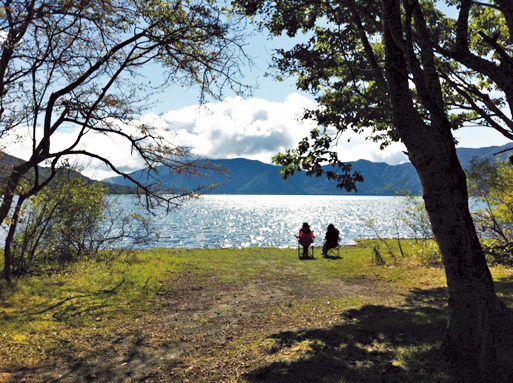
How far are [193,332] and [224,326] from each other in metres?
0.80

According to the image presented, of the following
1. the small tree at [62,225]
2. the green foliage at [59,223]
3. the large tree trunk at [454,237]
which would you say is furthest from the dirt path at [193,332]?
the green foliage at [59,223]

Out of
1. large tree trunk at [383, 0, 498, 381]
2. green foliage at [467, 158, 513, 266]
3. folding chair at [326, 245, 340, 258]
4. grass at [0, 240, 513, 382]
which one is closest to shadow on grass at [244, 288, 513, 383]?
grass at [0, 240, 513, 382]

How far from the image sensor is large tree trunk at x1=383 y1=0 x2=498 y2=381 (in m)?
4.61

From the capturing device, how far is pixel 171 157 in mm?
9828

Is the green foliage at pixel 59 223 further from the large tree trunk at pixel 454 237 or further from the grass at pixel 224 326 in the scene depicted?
the large tree trunk at pixel 454 237

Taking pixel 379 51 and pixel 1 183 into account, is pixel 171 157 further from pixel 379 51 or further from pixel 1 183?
pixel 379 51

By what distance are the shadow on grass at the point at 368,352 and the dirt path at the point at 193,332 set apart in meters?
0.76

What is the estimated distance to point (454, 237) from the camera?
15.3 feet

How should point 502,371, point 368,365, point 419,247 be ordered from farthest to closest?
point 419,247 < point 368,365 < point 502,371

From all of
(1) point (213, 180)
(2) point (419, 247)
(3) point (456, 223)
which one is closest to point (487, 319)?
(3) point (456, 223)

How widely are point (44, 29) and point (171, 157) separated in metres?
4.43

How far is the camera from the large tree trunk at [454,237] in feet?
15.1

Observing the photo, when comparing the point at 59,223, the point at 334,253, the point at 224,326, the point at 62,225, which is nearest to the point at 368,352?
the point at 224,326

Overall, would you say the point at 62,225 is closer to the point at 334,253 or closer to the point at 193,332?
the point at 193,332
